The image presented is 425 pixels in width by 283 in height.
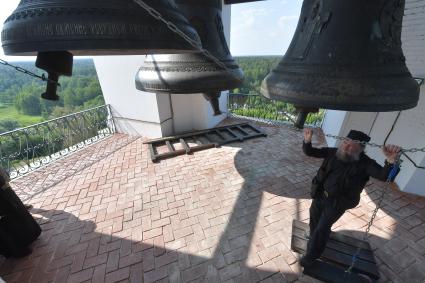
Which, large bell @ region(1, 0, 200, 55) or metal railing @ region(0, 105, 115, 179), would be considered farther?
metal railing @ region(0, 105, 115, 179)

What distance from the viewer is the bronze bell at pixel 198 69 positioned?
4.59 ft

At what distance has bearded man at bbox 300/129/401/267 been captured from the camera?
2.00 m

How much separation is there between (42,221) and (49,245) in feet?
2.04

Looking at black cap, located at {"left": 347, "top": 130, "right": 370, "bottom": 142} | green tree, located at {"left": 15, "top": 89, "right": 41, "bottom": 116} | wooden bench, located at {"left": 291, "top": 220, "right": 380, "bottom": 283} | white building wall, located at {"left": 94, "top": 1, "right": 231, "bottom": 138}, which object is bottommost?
green tree, located at {"left": 15, "top": 89, "right": 41, "bottom": 116}

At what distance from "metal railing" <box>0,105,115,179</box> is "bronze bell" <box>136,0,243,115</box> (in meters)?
4.69


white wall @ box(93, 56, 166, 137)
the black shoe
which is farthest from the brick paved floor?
white wall @ box(93, 56, 166, 137)

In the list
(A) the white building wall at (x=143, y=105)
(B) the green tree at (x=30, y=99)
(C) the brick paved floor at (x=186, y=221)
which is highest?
(A) the white building wall at (x=143, y=105)

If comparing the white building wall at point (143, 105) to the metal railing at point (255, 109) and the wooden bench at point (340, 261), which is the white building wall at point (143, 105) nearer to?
the metal railing at point (255, 109)

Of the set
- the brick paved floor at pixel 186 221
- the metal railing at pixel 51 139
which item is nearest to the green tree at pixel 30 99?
the metal railing at pixel 51 139

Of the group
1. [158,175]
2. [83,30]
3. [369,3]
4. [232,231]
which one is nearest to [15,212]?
[158,175]

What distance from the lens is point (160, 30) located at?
2.45 ft

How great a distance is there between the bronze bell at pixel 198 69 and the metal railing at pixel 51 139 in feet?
15.4

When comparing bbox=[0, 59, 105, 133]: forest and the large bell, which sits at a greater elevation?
the large bell

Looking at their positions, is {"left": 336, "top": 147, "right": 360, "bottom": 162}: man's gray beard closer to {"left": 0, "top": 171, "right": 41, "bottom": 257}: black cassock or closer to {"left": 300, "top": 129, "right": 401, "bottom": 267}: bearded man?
{"left": 300, "top": 129, "right": 401, "bottom": 267}: bearded man
